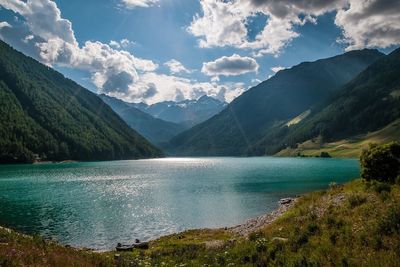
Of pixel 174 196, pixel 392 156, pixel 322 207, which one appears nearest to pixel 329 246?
pixel 322 207

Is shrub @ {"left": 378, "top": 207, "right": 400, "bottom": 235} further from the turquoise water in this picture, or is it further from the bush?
the turquoise water

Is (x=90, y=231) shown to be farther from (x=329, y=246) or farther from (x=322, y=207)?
(x=329, y=246)

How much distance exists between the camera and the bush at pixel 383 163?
3609cm

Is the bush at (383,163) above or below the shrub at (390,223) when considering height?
above

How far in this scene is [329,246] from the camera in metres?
20.0

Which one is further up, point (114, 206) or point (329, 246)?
point (329, 246)

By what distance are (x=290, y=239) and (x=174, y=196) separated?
79047 mm

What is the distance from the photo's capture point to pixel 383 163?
36500mm

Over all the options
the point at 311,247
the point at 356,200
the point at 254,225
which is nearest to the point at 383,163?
the point at 356,200

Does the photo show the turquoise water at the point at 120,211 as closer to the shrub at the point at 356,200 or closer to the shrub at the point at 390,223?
the shrub at the point at 356,200

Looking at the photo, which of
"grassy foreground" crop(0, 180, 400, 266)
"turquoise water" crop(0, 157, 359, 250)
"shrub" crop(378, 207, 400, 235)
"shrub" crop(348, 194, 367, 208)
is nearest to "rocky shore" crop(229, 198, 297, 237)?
"turquoise water" crop(0, 157, 359, 250)

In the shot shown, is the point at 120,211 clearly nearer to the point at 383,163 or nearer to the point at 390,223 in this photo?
the point at 383,163

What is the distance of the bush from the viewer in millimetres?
36094

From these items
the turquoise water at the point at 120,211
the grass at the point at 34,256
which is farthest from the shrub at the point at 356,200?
the turquoise water at the point at 120,211
